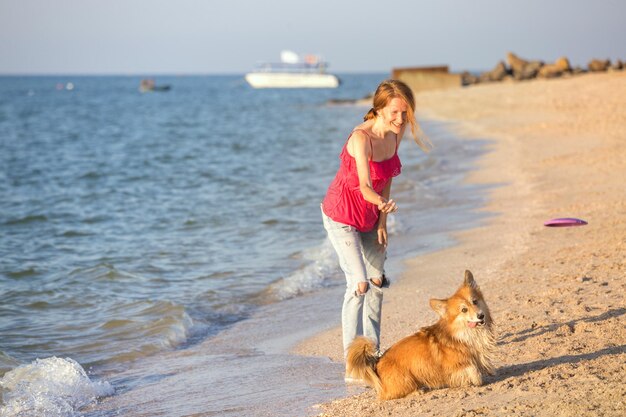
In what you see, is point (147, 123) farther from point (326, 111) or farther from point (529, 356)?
point (529, 356)

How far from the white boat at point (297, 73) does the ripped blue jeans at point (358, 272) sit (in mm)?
92590

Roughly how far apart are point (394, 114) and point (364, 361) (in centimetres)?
148

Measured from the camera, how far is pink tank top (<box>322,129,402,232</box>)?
4891mm

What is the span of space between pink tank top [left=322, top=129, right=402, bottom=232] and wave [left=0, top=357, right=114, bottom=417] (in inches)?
92.9

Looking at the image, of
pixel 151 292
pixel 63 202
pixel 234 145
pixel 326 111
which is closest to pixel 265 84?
pixel 326 111

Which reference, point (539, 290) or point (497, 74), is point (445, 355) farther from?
point (497, 74)

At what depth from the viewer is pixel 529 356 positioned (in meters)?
4.95

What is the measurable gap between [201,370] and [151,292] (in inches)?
125

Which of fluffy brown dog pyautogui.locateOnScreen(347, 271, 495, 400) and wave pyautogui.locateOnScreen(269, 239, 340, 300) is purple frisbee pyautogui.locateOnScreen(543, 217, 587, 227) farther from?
fluffy brown dog pyautogui.locateOnScreen(347, 271, 495, 400)

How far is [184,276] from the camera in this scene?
990cm

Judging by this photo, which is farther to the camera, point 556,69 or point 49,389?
point 556,69

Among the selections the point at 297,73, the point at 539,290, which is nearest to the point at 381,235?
the point at 539,290

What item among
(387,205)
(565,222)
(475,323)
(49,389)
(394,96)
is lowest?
(49,389)

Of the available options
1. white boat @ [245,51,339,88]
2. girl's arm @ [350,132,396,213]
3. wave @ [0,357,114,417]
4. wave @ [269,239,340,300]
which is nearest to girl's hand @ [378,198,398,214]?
girl's arm @ [350,132,396,213]
